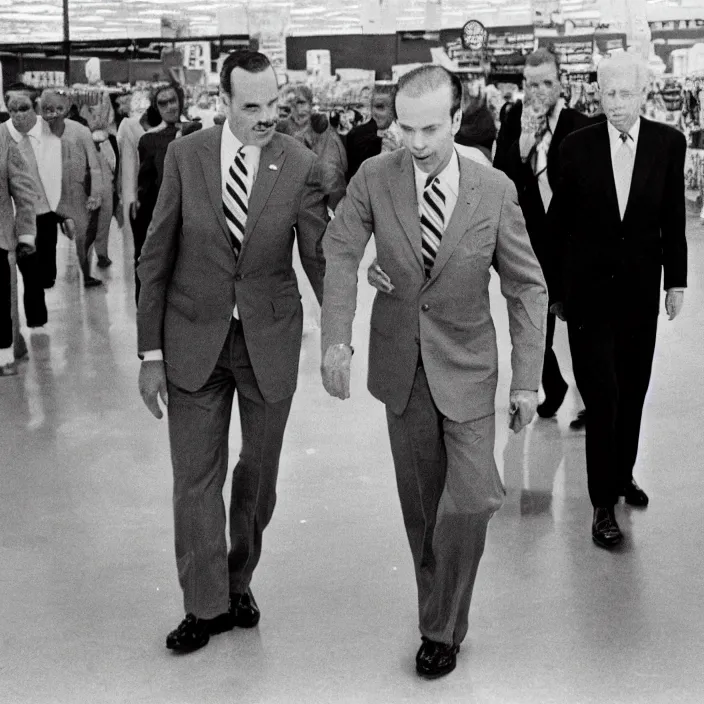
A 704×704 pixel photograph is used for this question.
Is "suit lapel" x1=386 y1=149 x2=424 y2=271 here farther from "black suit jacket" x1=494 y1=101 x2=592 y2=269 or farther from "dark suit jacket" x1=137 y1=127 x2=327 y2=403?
"black suit jacket" x1=494 y1=101 x2=592 y2=269

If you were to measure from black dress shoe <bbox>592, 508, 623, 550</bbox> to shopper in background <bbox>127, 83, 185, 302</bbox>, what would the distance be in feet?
8.25

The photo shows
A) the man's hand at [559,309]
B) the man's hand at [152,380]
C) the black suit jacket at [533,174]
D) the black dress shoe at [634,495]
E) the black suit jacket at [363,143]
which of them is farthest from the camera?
the black suit jacket at [363,143]

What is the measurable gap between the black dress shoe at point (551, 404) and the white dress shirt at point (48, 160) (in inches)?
165

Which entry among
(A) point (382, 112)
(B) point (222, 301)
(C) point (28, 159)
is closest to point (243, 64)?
(B) point (222, 301)

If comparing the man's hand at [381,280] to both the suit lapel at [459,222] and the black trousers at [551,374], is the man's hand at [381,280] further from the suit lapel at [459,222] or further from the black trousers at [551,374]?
the black trousers at [551,374]

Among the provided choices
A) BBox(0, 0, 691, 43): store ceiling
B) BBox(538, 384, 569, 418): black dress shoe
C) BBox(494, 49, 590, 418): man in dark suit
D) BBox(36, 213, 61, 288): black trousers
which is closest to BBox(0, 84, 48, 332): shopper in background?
BBox(36, 213, 61, 288): black trousers

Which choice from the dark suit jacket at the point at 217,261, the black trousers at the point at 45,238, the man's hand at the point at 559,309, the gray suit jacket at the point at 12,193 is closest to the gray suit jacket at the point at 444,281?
the dark suit jacket at the point at 217,261

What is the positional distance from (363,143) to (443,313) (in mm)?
8462

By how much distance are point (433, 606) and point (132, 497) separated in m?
1.89

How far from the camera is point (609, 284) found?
425 centimetres

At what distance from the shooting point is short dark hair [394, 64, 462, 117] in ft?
9.73

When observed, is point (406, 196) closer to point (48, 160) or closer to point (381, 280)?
point (381, 280)

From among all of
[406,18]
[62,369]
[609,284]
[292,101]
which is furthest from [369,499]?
[406,18]

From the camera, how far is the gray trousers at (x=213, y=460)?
3.34 m
